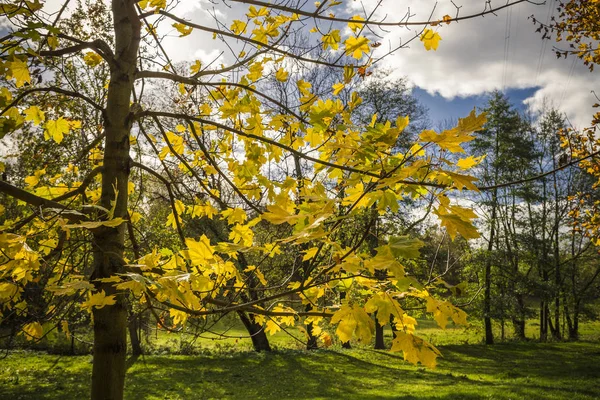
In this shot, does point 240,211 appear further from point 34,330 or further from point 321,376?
point 321,376

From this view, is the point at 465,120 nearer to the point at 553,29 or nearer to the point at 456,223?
the point at 456,223

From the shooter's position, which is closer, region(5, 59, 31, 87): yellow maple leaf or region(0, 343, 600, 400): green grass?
region(5, 59, 31, 87): yellow maple leaf

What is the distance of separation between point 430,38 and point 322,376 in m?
10.3

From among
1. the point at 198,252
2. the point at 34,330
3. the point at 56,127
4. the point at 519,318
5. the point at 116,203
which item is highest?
the point at 56,127

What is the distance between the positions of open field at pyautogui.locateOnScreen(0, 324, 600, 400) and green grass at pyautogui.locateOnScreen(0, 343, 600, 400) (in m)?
0.02

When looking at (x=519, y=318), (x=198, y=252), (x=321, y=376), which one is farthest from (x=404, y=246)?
(x=519, y=318)

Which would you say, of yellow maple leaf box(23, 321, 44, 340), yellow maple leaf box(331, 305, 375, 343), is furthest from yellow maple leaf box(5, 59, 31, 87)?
yellow maple leaf box(331, 305, 375, 343)

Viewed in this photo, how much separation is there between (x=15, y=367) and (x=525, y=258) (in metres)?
19.4

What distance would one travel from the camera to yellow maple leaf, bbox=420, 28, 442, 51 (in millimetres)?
1826

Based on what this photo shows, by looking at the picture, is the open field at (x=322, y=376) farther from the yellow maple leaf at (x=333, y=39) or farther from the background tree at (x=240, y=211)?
the yellow maple leaf at (x=333, y=39)

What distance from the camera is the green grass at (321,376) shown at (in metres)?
8.15

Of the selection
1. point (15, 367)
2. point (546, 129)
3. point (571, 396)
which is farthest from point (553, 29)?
point (546, 129)

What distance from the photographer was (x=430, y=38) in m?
1.83

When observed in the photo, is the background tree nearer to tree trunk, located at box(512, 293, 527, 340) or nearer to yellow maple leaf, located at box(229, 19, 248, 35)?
yellow maple leaf, located at box(229, 19, 248, 35)
